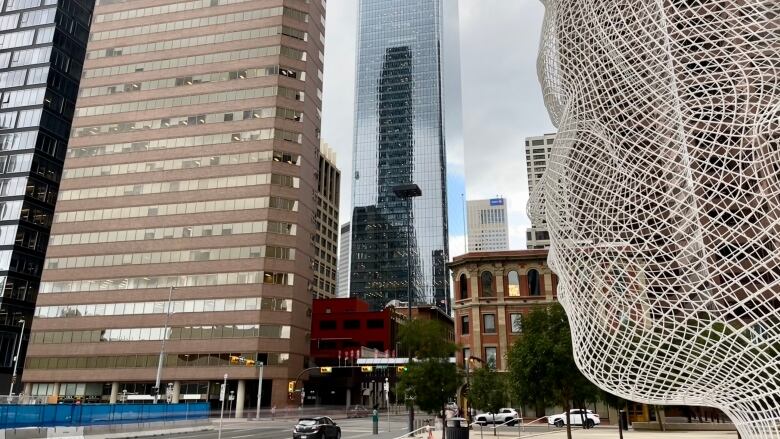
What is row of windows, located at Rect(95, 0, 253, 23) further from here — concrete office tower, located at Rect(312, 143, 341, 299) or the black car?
the black car

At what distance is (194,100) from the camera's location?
77.9 metres

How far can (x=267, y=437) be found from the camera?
29266 millimetres

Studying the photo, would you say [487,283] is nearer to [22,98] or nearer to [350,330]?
[350,330]

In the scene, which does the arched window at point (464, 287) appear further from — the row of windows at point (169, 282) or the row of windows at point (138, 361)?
the row of windows at point (138, 361)

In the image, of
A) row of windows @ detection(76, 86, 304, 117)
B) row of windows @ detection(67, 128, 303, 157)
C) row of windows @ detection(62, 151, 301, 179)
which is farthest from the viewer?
row of windows @ detection(76, 86, 304, 117)

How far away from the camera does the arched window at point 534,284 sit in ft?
188

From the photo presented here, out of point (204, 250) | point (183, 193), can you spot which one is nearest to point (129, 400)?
point (204, 250)

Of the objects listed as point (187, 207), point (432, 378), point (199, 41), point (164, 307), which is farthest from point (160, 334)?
point (432, 378)

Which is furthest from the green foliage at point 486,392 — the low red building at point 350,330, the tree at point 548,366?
the low red building at point 350,330

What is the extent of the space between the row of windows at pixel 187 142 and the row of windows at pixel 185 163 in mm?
2156

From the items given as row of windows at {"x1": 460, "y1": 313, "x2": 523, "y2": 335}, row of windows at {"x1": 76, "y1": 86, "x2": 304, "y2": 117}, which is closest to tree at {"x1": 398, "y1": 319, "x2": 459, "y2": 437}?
row of windows at {"x1": 460, "y1": 313, "x2": 523, "y2": 335}

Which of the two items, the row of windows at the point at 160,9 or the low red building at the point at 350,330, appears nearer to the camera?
the row of windows at the point at 160,9

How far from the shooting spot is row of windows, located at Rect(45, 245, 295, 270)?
69.5m

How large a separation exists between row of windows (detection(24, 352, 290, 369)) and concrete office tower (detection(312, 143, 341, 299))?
5877cm
